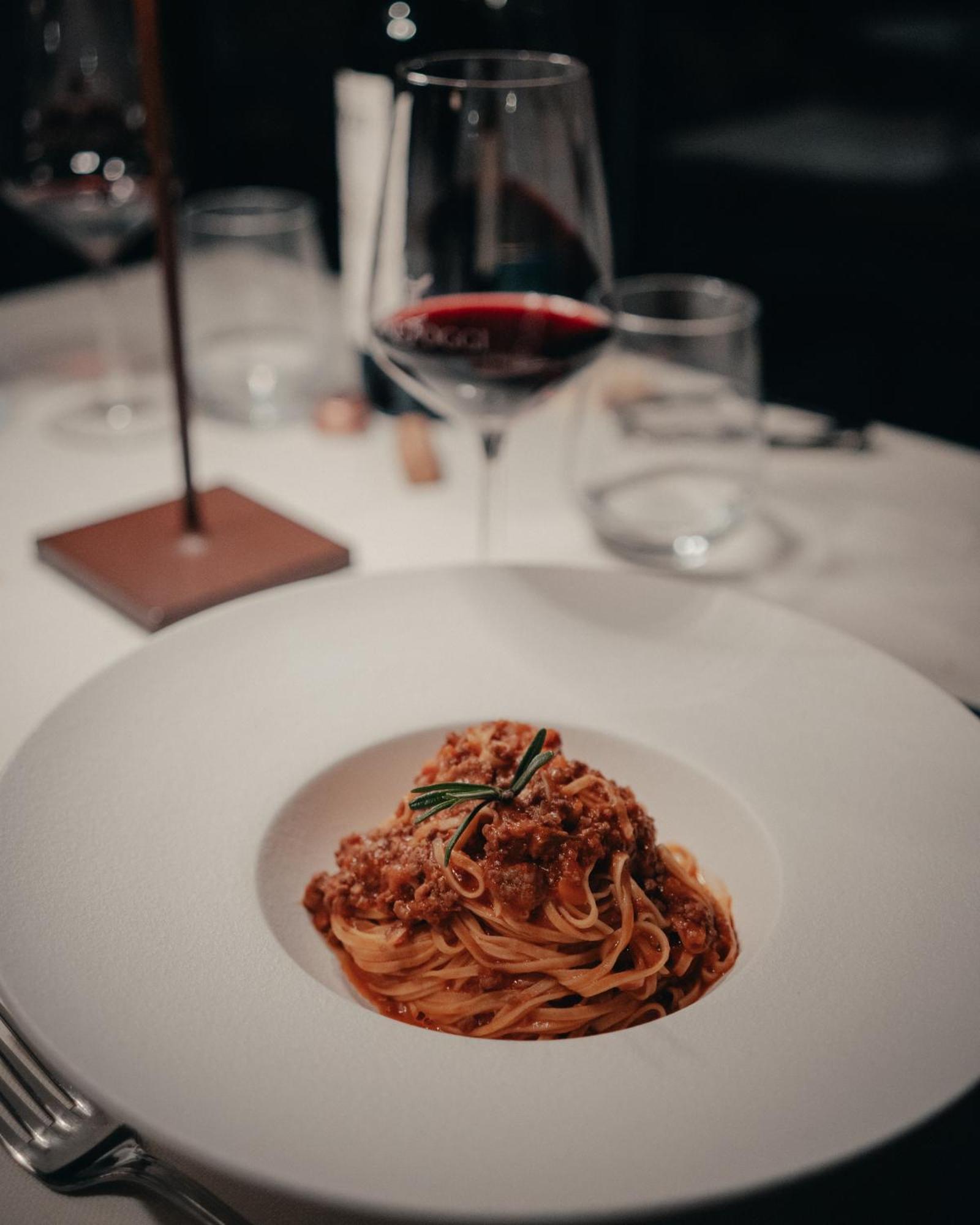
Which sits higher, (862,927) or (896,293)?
(862,927)

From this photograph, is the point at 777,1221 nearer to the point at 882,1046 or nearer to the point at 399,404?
the point at 882,1046

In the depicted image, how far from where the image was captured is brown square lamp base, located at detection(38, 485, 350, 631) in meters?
1.33

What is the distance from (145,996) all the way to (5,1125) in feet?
0.40

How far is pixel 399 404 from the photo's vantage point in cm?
192

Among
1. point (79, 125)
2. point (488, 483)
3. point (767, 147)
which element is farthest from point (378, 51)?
point (767, 147)

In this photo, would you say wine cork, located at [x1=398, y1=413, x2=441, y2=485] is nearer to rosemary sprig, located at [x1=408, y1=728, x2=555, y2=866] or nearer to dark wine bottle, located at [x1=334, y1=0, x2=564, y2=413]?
dark wine bottle, located at [x1=334, y1=0, x2=564, y2=413]

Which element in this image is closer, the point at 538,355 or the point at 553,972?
the point at 553,972

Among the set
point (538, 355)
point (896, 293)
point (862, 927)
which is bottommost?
point (896, 293)

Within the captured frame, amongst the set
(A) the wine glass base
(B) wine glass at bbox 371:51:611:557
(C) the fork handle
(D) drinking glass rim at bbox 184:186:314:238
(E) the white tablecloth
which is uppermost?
(B) wine glass at bbox 371:51:611:557

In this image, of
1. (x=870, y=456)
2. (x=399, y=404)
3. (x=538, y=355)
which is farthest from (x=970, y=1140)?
(x=399, y=404)

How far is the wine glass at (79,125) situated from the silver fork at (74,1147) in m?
1.28

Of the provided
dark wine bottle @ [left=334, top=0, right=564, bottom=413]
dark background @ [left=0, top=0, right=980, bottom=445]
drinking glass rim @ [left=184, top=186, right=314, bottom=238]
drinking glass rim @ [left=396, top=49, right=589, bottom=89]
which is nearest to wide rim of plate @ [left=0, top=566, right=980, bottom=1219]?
drinking glass rim @ [left=396, top=49, right=589, bottom=89]

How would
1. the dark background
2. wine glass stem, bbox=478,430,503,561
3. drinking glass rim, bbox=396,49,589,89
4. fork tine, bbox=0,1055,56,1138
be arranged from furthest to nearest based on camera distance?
the dark background, wine glass stem, bbox=478,430,503,561, drinking glass rim, bbox=396,49,589,89, fork tine, bbox=0,1055,56,1138

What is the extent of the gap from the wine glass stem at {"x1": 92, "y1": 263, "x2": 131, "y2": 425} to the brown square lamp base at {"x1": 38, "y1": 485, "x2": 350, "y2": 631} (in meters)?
0.47
